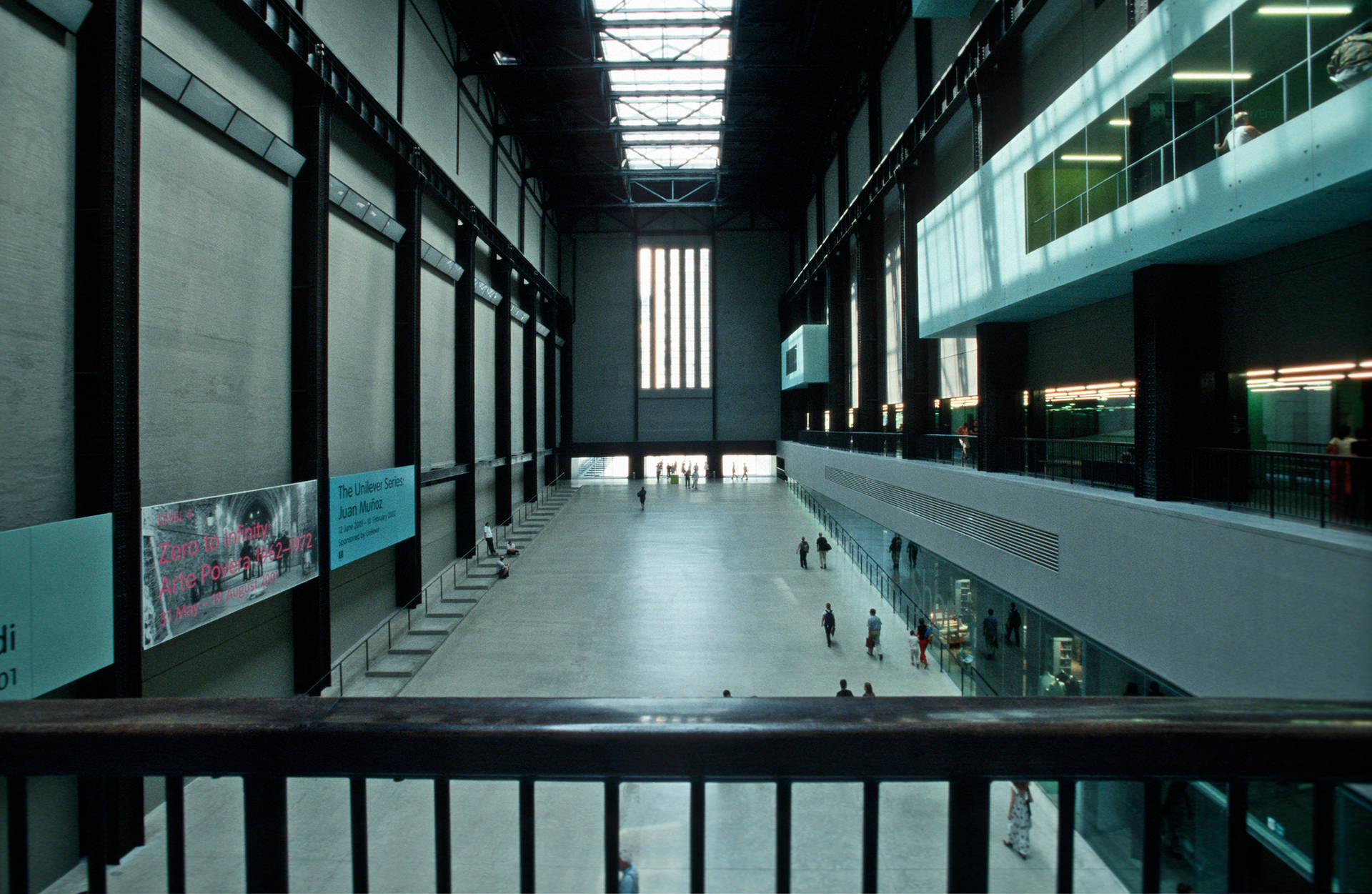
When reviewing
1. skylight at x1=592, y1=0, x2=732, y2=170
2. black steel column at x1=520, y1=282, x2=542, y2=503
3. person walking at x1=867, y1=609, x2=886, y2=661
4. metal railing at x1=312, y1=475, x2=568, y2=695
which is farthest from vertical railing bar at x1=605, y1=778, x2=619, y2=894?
black steel column at x1=520, y1=282, x2=542, y2=503

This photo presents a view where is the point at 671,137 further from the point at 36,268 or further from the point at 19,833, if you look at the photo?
the point at 19,833

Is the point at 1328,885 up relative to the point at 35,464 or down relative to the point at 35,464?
down

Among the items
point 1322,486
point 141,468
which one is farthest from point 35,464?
point 1322,486

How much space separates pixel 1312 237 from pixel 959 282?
7.75m

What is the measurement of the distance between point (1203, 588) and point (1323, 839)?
8179mm

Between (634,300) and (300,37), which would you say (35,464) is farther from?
(634,300)

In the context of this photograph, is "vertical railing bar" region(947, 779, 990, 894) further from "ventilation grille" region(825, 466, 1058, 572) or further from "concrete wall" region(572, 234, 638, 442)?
"concrete wall" region(572, 234, 638, 442)

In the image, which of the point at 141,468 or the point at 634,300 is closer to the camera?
the point at 141,468

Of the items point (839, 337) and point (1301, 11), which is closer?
point (1301, 11)

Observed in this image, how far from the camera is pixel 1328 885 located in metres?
1.34

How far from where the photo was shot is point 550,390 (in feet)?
149

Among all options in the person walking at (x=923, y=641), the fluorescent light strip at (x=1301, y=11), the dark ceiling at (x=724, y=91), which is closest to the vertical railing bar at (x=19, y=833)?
the fluorescent light strip at (x=1301, y=11)

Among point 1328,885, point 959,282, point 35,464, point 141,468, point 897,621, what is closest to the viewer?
point 1328,885

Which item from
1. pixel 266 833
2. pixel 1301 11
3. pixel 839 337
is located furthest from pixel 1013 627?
pixel 839 337
